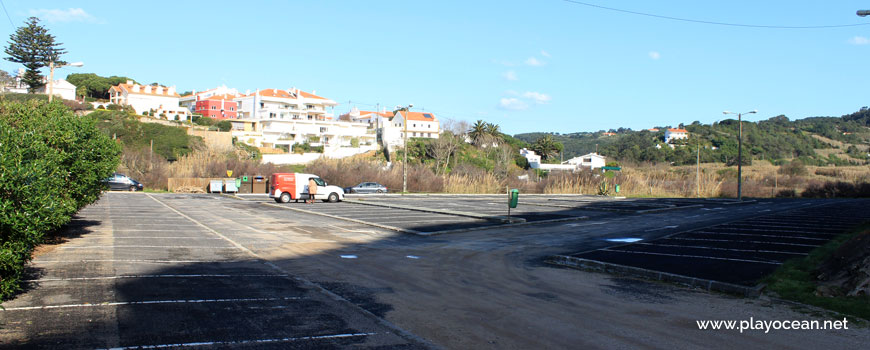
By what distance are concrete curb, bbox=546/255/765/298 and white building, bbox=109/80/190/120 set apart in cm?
9415

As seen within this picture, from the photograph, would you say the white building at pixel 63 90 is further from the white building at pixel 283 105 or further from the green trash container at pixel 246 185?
the green trash container at pixel 246 185

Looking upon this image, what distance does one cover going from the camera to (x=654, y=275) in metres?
12.4

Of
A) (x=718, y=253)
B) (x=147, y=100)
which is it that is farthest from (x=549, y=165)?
(x=718, y=253)

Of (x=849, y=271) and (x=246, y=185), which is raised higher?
(x=246, y=185)

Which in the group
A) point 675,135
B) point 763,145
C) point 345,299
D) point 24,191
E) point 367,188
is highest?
point 675,135

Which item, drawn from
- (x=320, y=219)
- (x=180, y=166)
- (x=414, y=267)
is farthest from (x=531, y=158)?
(x=414, y=267)

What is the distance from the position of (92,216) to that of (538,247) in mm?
17799

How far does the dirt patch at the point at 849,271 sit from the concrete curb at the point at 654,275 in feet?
3.71

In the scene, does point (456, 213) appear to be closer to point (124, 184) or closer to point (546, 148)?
point (124, 184)

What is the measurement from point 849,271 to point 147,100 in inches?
4275

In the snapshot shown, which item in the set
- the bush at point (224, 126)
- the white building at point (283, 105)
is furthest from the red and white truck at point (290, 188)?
the white building at point (283, 105)

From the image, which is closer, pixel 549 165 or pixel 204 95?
pixel 549 165

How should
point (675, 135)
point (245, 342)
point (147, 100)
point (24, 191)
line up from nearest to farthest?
point (245, 342) < point (24, 191) < point (147, 100) < point (675, 135)

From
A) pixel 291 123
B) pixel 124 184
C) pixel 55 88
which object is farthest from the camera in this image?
pixel 291 123
